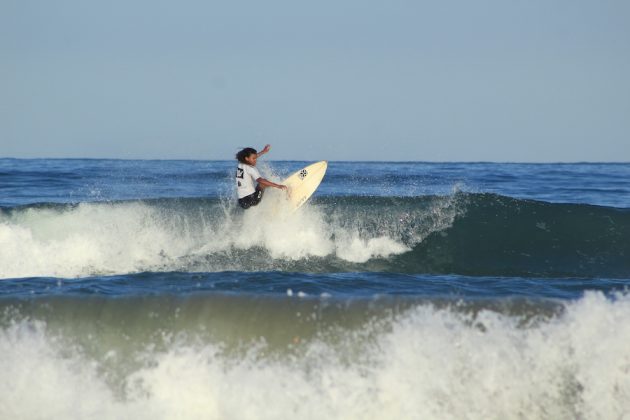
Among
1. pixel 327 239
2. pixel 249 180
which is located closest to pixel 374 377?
pixel 249 180

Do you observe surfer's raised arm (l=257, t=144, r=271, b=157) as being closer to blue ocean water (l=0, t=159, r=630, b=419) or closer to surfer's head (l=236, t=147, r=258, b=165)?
surfer's head (l=236, t=147, r=258, b=165)

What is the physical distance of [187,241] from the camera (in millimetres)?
13266

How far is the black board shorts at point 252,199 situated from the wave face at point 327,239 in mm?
589

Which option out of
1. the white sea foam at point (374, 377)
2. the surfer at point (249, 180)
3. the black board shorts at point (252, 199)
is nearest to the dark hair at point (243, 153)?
the surfer at point (249, 180)

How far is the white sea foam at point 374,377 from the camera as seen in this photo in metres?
6.00

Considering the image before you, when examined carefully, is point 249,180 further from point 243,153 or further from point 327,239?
point 327,239

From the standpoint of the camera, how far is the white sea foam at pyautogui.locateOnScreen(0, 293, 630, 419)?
19.7 ft

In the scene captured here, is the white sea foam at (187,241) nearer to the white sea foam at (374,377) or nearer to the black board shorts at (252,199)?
the black board shorts at (252,199)

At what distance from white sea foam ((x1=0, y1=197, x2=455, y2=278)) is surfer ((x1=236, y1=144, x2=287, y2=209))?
0.65m

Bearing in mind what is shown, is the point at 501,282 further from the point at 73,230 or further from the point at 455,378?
the point at 73,230

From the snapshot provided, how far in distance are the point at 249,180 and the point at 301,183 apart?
150 centimetres

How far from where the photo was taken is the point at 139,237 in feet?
42.5

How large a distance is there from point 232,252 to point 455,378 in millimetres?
6688

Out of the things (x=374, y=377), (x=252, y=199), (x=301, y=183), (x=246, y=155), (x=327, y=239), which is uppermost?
(x=246, y=155)
